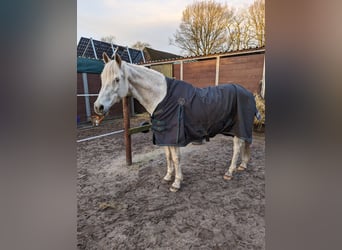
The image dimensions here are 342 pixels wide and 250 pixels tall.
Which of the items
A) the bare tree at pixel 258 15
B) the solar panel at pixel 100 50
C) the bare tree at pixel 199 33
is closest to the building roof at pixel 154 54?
the solar panel at pixel 100 50

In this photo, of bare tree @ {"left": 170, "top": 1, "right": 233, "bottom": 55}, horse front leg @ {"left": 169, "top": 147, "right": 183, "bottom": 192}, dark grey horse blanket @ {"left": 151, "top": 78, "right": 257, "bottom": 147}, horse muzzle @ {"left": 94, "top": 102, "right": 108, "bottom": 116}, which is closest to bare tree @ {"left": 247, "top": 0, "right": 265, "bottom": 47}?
dark grey horse blanket @ {"left": 151, "top": 78, "right": 257, "bottom": 147}

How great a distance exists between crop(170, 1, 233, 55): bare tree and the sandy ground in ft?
13.8

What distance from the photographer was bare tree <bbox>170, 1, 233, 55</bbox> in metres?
5.45

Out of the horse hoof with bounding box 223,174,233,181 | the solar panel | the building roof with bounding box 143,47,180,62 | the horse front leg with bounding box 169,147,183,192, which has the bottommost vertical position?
the horse hoof with bounding box 223,174,233,181

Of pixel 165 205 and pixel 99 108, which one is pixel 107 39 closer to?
pixel 99 108

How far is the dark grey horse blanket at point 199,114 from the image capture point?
176 centimetres

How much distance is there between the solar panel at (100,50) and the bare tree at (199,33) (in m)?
1.86

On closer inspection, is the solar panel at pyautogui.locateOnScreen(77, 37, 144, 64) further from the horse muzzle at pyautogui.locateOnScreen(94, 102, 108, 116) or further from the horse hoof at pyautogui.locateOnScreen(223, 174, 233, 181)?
the horse hoof at pyautogui.locateOnScreen(223, 174, 233, 181)
